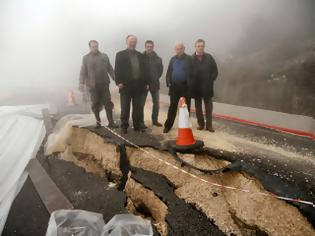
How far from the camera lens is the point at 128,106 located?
668 cm

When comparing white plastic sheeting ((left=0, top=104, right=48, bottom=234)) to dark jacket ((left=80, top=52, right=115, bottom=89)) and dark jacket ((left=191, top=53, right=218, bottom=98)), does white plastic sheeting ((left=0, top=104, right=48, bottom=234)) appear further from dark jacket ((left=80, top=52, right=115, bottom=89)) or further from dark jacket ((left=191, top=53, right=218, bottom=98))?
dark jacket ((left=191, top=53, right=218, bottom=98))

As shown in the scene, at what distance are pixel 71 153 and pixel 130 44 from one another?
303cm

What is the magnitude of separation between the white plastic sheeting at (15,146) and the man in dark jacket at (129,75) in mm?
1919

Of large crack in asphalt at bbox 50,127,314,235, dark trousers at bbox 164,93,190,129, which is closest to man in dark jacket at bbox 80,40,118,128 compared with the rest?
large crack in asphalt at bbox 50,127,314,235

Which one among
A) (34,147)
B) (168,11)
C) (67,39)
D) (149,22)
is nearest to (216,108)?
(34,147)

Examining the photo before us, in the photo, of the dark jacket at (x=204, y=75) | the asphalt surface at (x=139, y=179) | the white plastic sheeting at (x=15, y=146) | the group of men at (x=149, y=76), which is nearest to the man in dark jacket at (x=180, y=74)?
the group of men at (x=149, y=76)

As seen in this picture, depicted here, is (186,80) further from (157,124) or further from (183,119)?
(157,124)

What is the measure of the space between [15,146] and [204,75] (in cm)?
395

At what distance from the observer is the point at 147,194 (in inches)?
188

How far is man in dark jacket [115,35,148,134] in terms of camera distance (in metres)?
6.30

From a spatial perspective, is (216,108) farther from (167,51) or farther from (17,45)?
(17,45)

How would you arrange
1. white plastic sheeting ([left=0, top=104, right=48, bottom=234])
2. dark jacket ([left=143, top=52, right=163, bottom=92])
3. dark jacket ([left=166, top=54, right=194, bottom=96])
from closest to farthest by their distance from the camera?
white plastic sheeting ([left=0, top=104, right=48, bottom=234]) → dark jacket ([left=166, top=54, right=194, bottom=96]) → dark jacket ([left=143, top=52, right=163, bottom=92])

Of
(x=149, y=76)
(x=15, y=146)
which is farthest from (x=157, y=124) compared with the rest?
(x=15, y=146)

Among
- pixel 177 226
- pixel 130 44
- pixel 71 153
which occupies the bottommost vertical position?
pixel 71 153
